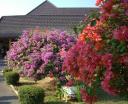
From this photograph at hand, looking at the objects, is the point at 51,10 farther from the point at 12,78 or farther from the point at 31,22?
the point at 12,78

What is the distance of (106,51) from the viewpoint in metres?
8.28

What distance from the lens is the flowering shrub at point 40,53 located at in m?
20.8

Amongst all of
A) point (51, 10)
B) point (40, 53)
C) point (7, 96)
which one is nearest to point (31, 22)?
point (51, 10)

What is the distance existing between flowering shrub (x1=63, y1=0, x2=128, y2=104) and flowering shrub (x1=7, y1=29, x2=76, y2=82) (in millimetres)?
11480

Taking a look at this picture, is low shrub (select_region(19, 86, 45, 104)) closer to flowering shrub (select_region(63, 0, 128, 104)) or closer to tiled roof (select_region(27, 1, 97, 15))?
flowering shrub (select_region(63, 0, 128, 104))

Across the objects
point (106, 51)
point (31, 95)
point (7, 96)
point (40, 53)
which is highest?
point (106, 51)

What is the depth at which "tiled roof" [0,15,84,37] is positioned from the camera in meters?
60.6

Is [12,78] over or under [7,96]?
over

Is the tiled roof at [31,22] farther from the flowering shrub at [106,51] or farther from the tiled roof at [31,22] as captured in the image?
the flowering shrub at [106,51]

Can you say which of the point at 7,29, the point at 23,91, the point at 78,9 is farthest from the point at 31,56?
the point at 78,9

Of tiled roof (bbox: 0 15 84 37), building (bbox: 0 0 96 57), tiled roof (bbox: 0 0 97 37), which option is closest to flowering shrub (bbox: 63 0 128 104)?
tiled roof (bbox: 0 0 97 37)

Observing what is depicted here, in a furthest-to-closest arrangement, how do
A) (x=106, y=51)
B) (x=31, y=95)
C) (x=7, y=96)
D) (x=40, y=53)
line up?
1. (x=40, y=53)
2. (x=7, y=96)
3. (x=31, y=95)
4. (x=106, y=51)

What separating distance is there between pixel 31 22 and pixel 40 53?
40.3 m

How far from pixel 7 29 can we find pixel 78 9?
1506cm
